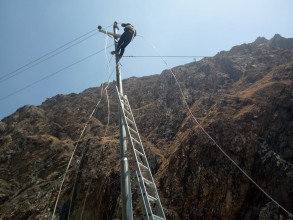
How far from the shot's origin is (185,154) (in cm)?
1345

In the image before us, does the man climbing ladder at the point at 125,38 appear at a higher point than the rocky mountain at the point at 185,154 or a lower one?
higher

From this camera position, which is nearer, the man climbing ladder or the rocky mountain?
the man climbing ladder

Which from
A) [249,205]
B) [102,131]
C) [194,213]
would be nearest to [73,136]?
[102,131]

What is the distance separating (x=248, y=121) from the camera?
13531mm

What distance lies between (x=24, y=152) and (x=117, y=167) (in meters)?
9.88

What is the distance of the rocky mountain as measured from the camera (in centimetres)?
1043

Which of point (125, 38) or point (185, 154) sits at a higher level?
point (125, 38)

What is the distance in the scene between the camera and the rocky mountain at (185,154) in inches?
411

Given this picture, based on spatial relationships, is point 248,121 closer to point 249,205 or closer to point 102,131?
point 249,205

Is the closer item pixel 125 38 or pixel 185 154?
pixel 125 38

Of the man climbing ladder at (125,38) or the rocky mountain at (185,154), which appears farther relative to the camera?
the rocky mountain at (185,154)

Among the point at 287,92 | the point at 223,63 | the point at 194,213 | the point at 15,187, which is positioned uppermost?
the point at 223,63

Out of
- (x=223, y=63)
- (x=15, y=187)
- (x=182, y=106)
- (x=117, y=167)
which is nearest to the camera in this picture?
(x=117, y=167)

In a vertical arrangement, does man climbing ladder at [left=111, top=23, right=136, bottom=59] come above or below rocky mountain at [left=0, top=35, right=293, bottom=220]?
above
